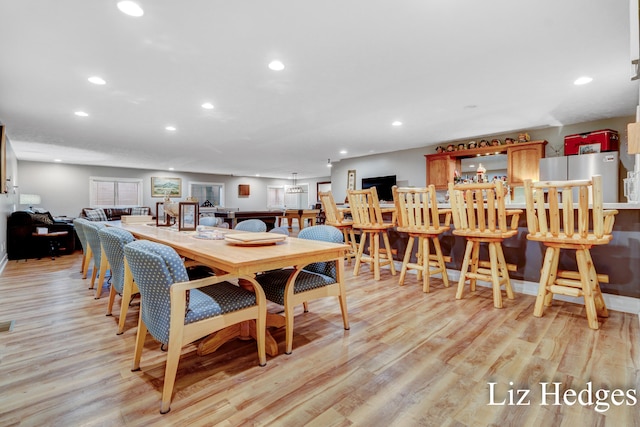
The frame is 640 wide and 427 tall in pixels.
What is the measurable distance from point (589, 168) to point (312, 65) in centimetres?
442

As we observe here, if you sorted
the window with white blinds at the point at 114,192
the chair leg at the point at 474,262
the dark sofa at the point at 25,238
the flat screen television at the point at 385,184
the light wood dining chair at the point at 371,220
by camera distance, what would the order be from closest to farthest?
1. the chair leg at the point at 474,262
2. the light wood dining chair at the point at 371,220
3. the dark sofa at the point at 25,238
4. the flat screen television at the point at 385,184
5. the window with white blinds at the point at 114,192

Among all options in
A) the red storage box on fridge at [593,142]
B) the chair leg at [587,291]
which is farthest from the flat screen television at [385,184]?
the chair leg at [587,291]

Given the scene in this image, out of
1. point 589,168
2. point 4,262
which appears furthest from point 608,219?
point 4,262

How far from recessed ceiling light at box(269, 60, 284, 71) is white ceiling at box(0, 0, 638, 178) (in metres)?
0.07

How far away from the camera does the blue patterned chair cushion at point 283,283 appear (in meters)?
2.04

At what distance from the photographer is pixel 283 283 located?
214 centimetres

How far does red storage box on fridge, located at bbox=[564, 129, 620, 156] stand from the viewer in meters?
4.43

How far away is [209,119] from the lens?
4.49m

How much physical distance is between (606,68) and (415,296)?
Answer: 9.41 feet

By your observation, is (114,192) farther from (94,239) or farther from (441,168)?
(441,168)

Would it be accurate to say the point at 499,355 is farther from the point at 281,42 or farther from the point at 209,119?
the point at 209,119

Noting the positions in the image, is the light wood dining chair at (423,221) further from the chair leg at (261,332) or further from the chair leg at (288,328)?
the chair leg at (261,332)

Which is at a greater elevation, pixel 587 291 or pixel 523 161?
pixel 523 161

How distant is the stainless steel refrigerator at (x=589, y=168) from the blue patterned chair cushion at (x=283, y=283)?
450 cm
